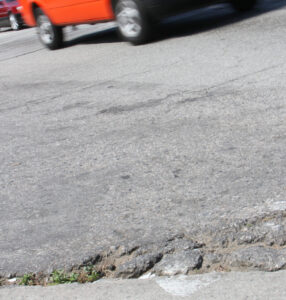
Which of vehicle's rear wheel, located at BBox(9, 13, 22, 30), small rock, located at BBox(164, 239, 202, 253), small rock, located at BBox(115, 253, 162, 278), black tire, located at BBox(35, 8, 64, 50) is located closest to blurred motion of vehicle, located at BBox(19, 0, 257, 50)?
black tire, located at BBox(35, 8, 64, 50)

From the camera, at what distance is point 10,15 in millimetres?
19891

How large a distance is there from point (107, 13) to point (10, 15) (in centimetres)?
1057

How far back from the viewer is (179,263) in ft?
9.39

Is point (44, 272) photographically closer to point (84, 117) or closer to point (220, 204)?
point (220, 204)

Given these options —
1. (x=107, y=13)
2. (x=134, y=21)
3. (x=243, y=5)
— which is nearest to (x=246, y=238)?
(x=134, y=21)

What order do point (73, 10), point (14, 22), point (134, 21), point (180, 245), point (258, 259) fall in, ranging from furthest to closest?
point (14, 22)
point (73, 10)
point (134, 21)
point (180, 245)
point (258, 259)

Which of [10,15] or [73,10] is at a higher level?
[73,10]

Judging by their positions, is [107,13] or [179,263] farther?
[107,13]

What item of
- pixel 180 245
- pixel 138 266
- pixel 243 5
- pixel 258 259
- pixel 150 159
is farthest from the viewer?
pixel 243 5

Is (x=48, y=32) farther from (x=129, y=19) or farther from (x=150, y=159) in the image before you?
(x=150, y=159)

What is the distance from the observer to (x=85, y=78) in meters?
7.95

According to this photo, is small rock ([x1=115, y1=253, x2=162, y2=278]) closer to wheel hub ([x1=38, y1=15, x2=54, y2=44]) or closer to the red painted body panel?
the red painted body panel

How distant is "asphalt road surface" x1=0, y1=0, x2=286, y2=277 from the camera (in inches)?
122

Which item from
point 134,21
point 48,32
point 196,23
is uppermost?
point 134,21
